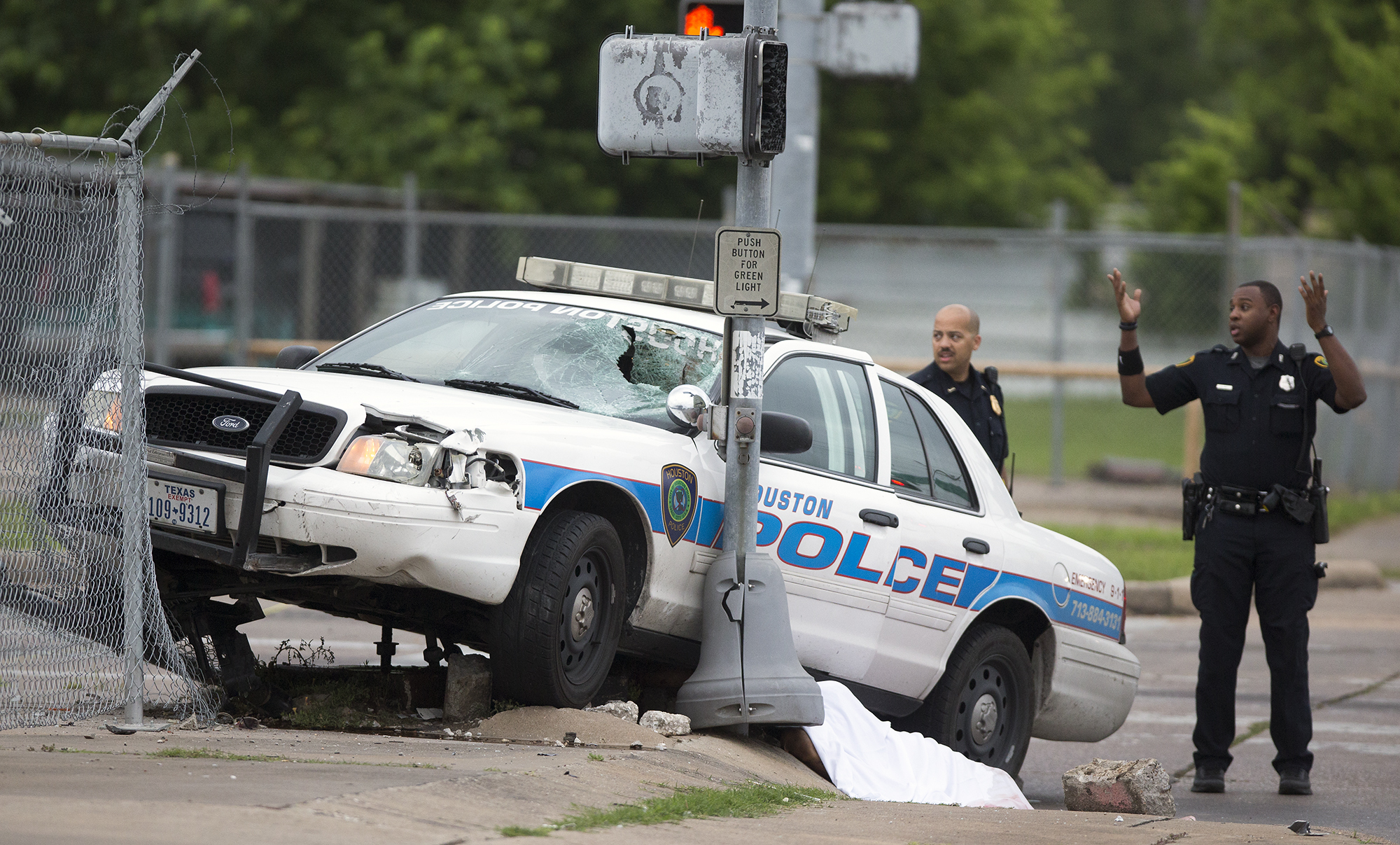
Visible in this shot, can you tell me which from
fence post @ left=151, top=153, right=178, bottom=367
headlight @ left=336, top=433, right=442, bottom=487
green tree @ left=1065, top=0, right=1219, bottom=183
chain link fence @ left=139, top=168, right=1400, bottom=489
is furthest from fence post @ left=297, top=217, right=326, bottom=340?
green tree @ left=1065, top=0, right=1219, bottom=183

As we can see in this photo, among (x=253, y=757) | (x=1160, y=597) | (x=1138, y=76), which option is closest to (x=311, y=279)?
(x=1160, y=597)

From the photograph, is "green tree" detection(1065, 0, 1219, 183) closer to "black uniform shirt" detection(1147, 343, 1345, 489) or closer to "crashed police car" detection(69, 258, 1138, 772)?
"black uniform shirt" detection(1147, 343, 1345, 489)

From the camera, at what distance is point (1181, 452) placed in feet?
78.5

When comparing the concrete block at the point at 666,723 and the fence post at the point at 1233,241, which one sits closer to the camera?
the concrete block at the point at 666,723

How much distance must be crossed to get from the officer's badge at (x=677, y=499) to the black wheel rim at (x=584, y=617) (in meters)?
0.37

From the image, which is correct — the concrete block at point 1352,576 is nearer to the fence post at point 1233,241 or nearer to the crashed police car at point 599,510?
the fence post at point 1233,241

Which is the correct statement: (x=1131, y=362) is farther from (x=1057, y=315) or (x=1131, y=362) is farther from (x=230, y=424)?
(x=1057, y=315)

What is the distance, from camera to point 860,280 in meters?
17.4

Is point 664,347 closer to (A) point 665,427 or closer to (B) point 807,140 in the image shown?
(A) point 665,427

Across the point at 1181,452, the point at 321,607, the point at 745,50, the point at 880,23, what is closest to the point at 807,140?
the point at 880,23

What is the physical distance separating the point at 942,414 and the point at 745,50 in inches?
77.0

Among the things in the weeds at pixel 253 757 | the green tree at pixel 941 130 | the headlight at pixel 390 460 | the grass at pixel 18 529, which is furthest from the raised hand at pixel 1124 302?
the green tree at pixel 941 130

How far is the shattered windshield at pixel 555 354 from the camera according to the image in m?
6.80

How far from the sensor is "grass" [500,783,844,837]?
4.96 metres
